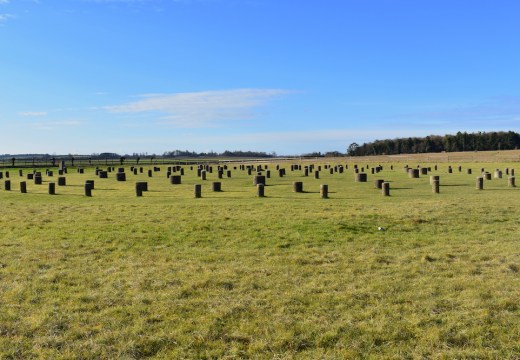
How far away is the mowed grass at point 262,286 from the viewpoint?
17.1 feet

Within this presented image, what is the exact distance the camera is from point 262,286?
7480 millimetres

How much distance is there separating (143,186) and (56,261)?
15944mm

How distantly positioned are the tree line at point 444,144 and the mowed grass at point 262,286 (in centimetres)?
11078

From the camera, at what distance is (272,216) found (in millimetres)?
14797

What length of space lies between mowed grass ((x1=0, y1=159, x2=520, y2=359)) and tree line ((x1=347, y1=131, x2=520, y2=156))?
111 m

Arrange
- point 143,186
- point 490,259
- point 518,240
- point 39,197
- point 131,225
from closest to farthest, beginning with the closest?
point 490,259
point 518,240
point 131,225
point 39,197
point 143,186

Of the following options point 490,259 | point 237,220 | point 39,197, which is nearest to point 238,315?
point 490,259

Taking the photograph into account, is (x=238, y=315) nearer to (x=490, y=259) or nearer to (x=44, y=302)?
(x=44, y=302)

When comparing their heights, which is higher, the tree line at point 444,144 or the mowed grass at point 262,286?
the tree line at point 444,144

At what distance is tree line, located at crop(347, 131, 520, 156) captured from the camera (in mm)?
114312

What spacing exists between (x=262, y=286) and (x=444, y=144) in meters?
124

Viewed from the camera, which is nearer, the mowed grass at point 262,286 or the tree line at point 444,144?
the mowed grass at point 262,286

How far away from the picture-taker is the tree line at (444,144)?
114m

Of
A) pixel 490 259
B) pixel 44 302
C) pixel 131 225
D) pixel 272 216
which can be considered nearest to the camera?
pixel 44 302
